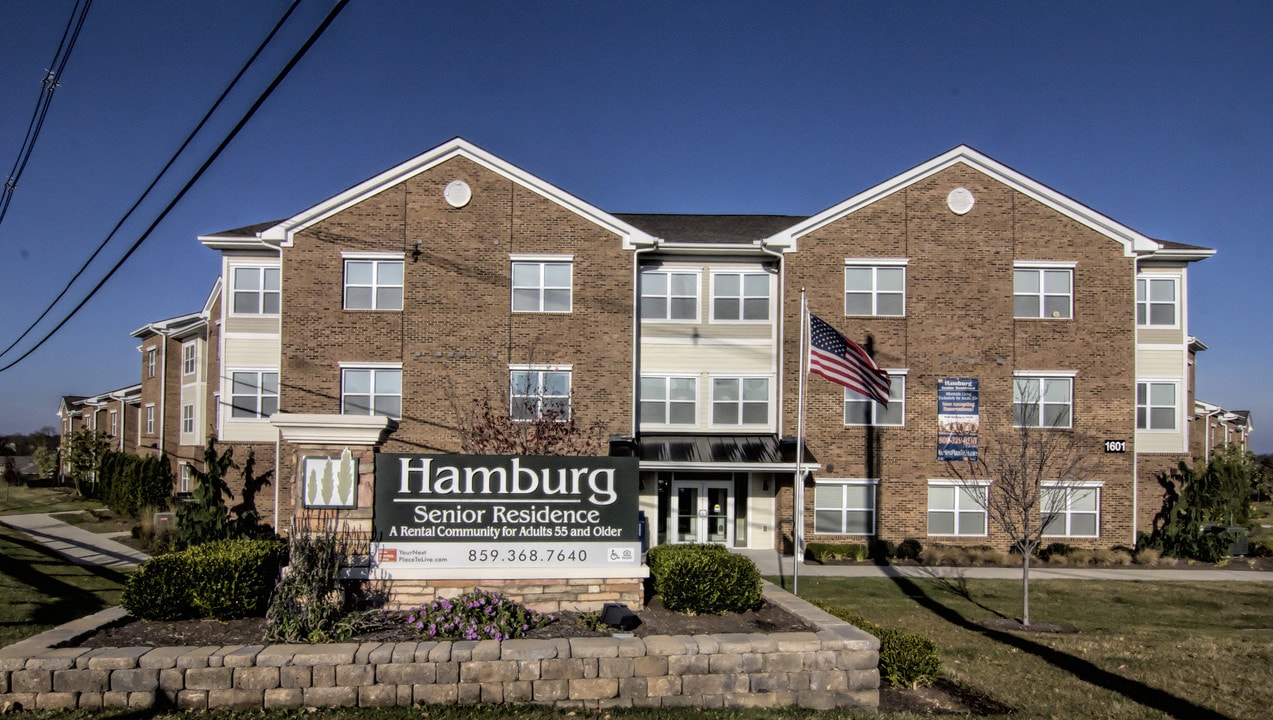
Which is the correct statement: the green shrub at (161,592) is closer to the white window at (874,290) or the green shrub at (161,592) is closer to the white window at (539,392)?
the white window at (539,392)

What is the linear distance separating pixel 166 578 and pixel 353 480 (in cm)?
220

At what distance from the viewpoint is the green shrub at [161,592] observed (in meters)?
9.77

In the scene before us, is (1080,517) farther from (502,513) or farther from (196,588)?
(196,588)

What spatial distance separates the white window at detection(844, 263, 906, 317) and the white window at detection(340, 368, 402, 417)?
39.2 feet

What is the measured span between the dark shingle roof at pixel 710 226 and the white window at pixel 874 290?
310cm

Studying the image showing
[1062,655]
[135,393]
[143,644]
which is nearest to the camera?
[143,644]

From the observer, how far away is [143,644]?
8.87 metres

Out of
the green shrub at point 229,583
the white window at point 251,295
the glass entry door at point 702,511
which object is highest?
the white window at point 251,295

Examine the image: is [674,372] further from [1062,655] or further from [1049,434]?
[1062,655]

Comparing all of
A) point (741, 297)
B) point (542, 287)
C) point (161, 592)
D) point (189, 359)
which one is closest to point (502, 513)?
point (161, 592)

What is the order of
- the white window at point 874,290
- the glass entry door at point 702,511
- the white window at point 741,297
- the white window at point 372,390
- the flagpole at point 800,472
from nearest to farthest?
1. the flagpole at point 800,472
2. the white window at point 372,390
3. the white window at point 874,290
4. the glass entry door at point 702,511
5. the white window at point 741,297

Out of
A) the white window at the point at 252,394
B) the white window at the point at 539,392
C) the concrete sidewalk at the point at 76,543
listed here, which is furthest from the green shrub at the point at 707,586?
the white window at the point at 252,394

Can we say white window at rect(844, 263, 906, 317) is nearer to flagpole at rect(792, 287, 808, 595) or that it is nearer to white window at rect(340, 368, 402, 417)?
flagpole at rect(792, 287, 808, 595)

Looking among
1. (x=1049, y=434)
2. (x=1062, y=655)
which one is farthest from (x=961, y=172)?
(x=1062, y=655)
